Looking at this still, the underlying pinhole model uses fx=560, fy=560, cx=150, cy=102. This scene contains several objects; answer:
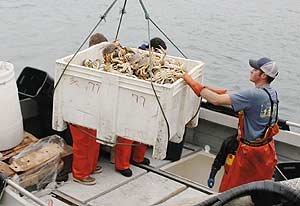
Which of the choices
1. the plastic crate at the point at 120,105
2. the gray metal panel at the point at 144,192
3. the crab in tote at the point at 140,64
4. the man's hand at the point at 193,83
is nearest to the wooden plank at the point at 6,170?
the plastic crate at the point at 120,105

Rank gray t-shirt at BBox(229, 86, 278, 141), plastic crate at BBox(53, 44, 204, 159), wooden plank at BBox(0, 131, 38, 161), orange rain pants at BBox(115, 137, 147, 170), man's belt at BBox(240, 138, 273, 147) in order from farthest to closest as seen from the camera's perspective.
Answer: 1. orange rain pants at BBox(115, 137, 147, 170)
2. wooden plank at BBox(0, 131, 38, 161)
3. man's belt at BBox(240, 138, 273, 147)
4. gray t-shirt at BBox(229, 86, 278, 141)
5. plastic crate at BBox(53, 44, 204, 159)

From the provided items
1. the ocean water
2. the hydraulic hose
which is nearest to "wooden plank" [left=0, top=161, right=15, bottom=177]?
the hydraulic hose

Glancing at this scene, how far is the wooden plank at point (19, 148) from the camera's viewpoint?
4.18 metres

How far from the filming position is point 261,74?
3.72m

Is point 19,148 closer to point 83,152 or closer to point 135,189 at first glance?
point 83,152

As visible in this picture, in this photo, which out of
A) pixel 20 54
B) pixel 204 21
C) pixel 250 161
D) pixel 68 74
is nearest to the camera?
pixel 68 74

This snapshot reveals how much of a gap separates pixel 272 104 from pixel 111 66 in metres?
1.10

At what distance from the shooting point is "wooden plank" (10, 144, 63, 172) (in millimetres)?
3957

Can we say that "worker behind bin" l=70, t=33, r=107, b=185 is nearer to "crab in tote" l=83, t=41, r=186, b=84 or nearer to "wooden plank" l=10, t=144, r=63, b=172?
"wooden plank" l=10, t=144, r=63, b=172

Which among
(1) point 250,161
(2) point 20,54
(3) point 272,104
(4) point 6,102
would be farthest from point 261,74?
(2) point 20,54

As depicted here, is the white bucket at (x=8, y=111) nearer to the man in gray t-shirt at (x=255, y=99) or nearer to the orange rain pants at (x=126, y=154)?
the orange rain pants at (x=126, y=154)

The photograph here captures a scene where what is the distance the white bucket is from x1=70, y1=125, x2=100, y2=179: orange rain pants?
473mm

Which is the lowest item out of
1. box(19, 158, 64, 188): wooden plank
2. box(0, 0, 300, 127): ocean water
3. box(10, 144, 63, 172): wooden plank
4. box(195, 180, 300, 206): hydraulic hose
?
box(0, 0, 300, 127): ocean water

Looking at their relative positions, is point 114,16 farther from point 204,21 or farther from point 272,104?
point 272,104
